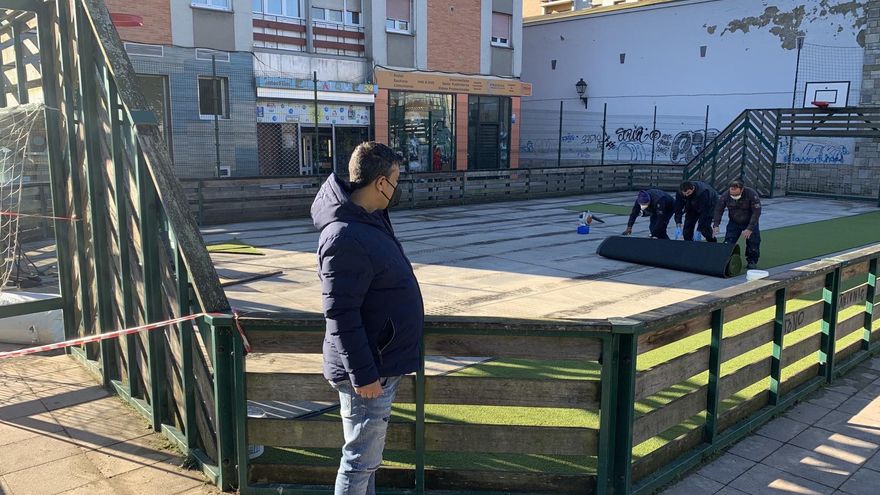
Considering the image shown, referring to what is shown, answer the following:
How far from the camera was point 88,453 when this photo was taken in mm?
4355

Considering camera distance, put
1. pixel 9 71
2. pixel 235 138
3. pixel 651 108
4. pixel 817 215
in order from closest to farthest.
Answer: pixel 9 71 → pixel 817 215 → pixel 235 138 → pixel 651 108

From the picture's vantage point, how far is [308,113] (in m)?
23.5

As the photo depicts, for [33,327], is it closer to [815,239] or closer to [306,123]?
[815,239]

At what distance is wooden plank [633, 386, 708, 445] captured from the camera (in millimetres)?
3965

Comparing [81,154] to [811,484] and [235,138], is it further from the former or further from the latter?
[235,138]

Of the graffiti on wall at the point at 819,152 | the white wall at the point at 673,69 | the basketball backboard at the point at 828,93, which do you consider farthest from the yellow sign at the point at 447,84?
the basketball backboard at the point at 828,93

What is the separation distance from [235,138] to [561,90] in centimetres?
1956

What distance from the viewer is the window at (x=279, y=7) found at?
22469 mm

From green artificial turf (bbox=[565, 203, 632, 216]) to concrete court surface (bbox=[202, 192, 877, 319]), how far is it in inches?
52.7

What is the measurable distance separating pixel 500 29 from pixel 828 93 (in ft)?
43.8

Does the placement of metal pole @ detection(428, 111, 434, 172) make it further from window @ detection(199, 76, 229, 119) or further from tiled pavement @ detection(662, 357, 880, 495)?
tiled pavement @ detection(662, 357, 880, 495)

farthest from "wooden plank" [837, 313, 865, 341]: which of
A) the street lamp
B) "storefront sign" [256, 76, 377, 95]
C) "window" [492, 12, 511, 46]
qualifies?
the street lamp

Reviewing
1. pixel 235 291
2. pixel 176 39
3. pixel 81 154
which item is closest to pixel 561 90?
pixel 176 39

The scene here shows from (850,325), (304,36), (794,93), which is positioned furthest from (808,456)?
(794,93)
